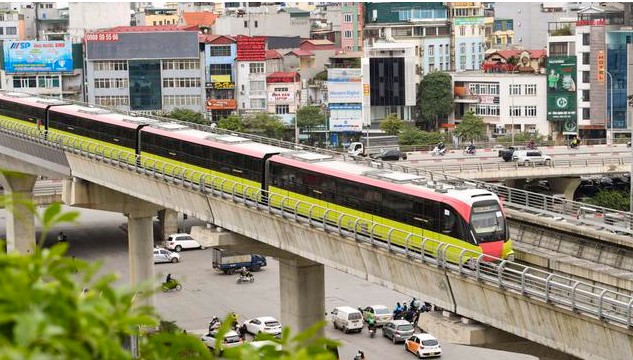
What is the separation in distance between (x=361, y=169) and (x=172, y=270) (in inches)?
1052

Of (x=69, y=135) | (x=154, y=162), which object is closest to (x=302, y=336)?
(x=154, y=162)

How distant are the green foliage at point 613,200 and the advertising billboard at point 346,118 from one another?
30.7m

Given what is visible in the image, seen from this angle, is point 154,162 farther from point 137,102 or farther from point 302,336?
point 137,102

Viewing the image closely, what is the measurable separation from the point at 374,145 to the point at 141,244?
34.0m

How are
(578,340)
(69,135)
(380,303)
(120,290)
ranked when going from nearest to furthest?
1. (120,290)
2. (578,340)
3. (380,303)
4. (69,135)

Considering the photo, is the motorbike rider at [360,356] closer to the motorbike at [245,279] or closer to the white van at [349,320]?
the white van at [349,320]

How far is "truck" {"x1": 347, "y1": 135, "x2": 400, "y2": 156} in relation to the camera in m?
77.7

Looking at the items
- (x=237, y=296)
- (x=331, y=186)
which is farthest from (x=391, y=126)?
(x=331, y=186)

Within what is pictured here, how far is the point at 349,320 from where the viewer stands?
147ft

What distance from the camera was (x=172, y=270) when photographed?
59.1 metres

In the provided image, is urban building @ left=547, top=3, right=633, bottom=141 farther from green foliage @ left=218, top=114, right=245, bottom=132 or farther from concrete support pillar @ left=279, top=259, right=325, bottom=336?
concrete support pillar @ left=279, top=259, right=325, bottom=336

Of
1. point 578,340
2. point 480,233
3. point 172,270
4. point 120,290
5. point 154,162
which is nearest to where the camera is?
point 120,290

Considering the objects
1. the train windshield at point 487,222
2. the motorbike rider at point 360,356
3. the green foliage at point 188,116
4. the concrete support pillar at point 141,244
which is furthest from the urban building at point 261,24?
the train windshield at point 487,222

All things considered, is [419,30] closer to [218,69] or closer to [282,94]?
[282,94]
